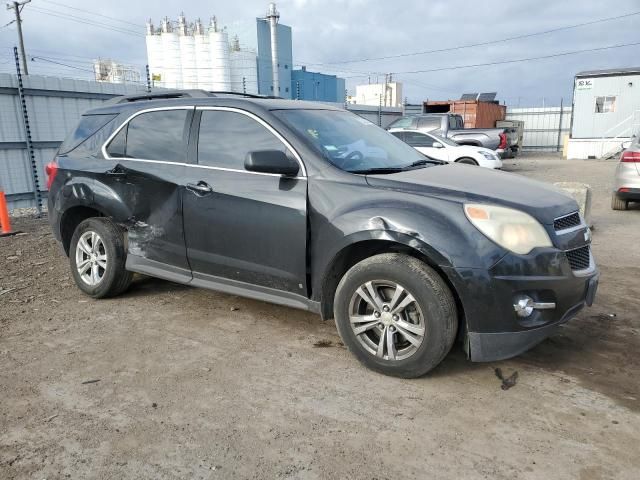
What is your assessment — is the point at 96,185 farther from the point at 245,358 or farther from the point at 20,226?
the point at 20,226

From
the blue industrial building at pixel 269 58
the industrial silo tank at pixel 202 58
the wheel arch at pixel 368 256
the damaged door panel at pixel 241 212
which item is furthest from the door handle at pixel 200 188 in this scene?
the industrial silo tank at pixel 202 58

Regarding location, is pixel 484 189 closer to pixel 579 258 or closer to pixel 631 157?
pixel 579 258

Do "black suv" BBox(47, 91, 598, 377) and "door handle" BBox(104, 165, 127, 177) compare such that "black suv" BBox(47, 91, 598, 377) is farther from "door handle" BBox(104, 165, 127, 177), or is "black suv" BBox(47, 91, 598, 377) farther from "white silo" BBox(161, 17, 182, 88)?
"white silo" BBox(161, 17, 182, 88)

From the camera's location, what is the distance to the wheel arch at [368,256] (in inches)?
123

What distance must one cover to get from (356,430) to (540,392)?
1.20m

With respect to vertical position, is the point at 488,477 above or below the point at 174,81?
below

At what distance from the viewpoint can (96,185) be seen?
183 inches

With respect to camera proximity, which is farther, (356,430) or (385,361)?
(385,361)


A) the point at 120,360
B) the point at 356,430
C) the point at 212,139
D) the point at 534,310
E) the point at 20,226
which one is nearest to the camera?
the point at 356,430

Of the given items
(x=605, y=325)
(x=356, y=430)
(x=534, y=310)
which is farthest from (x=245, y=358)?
(x=605, y=325)

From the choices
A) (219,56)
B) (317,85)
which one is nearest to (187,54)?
(219,56)

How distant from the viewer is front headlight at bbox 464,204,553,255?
3.04m

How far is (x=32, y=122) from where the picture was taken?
9719mm

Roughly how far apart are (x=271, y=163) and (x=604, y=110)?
2596 cm
